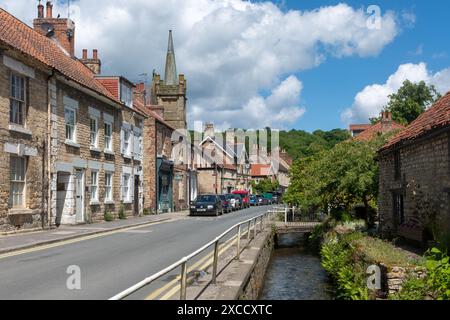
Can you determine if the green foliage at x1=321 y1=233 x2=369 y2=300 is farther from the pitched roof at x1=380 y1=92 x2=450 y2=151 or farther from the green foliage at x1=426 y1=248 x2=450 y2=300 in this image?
the pitched roof at x1=380 y1=92 x2=450 y2=151

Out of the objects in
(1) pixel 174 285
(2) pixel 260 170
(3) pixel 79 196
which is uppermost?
(2) pixel 260 170

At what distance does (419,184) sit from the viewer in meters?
15.6

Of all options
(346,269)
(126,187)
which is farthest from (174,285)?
(126,187)

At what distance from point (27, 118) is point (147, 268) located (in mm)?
10920

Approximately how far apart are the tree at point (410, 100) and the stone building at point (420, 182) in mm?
41036

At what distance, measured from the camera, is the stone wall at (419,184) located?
1332 cm

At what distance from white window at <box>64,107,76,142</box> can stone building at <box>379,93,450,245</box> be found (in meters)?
13.6

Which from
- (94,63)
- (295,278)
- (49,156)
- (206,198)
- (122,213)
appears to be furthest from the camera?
Answer: (206,198)

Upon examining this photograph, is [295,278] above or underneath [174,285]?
underneath

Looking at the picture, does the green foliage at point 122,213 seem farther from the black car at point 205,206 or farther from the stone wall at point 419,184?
the stone wall at point 419,184

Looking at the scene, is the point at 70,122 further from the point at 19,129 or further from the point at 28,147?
the point at 19,129

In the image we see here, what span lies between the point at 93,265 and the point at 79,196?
43.5ft
